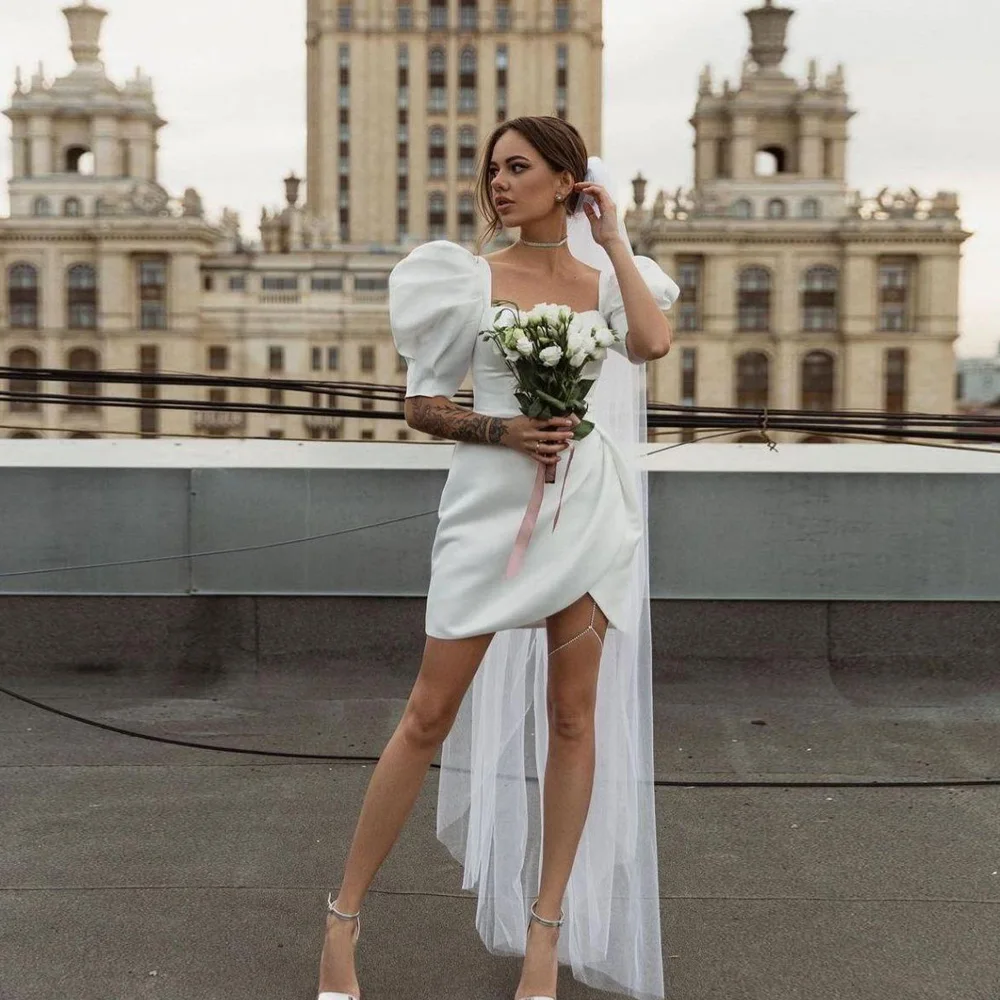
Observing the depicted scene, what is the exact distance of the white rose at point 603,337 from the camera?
2387 millimetres

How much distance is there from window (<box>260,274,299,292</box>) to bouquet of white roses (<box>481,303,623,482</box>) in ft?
246

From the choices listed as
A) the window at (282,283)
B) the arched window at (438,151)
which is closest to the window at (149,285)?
the window at (282,283)

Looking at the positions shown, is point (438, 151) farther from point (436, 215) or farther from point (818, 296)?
point (818, 296)

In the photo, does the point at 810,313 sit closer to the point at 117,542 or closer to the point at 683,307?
the point at 683,307

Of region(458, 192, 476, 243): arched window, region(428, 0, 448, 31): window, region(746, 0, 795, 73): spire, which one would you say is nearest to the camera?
region(458, 192, 476, 243): arched window

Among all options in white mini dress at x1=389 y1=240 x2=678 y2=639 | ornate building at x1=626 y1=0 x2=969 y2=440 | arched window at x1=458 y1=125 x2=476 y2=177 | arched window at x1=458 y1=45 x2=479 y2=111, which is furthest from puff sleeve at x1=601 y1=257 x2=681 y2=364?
arched window at x1=458 y1=45 x2=479 y2=111

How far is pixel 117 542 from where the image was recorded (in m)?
4.90

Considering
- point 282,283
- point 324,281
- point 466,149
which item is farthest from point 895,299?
point 282,283

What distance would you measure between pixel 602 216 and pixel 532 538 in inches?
23.6

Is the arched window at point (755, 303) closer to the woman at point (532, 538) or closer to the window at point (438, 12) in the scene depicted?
the window at point (438, 12)

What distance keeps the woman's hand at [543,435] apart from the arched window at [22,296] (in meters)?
80.7

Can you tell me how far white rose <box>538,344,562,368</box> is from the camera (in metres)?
2.29

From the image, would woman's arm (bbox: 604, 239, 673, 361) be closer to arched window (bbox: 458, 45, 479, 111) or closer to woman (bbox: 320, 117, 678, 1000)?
woman (bbox: 320, 117, 678, 1000)

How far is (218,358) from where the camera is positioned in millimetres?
76625
